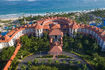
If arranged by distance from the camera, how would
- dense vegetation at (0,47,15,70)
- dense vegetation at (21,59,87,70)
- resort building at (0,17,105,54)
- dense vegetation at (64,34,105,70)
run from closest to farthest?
dense vegetation at (21,59,87,70), dense vegetation at (0,47,15,70), dense vegetation at (64,34,105,70), resort building at (0,17,105,54)

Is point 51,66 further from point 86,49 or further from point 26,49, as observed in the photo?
point 86,49

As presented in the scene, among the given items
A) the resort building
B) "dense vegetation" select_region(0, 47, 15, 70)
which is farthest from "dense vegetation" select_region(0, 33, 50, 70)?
the resort building

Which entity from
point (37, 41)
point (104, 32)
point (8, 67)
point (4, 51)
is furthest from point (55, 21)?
point (8, 67)

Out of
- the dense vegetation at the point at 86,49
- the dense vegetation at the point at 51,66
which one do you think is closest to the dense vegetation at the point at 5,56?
the dense vegetation at the point at 51,66

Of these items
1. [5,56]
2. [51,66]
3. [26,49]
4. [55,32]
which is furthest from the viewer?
[55,32]

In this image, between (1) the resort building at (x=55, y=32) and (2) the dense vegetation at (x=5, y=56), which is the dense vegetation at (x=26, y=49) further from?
(1) the resort building at (x=55, y=32)

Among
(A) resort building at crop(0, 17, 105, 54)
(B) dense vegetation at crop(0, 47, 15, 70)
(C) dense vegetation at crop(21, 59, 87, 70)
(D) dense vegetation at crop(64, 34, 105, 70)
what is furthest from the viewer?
(A) resort building at crop(0, 17, 105, 54)

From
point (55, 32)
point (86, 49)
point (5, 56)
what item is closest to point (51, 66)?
point (86, 49)

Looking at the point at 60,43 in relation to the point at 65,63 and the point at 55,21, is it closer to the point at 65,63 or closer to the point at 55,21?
the point at 65,63

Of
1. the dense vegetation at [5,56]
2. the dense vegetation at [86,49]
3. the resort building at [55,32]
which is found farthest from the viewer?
the resort building at [55,32]

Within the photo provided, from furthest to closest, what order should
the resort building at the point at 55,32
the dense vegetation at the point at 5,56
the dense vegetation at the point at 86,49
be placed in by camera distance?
the resort building at the point at 55,32
the dense vegetation at the point at 86,49
the dense vegetation at the point at 5,56

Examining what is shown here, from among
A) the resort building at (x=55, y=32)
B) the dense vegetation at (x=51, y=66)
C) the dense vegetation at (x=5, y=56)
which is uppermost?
the resort building at (x=55, y=32)

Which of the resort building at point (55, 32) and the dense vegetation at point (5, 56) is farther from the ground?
the resort building at point (55, 32)

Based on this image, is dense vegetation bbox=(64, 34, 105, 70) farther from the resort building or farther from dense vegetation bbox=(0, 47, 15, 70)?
dense vegetation bbox=(0, 47, 15, 70)
